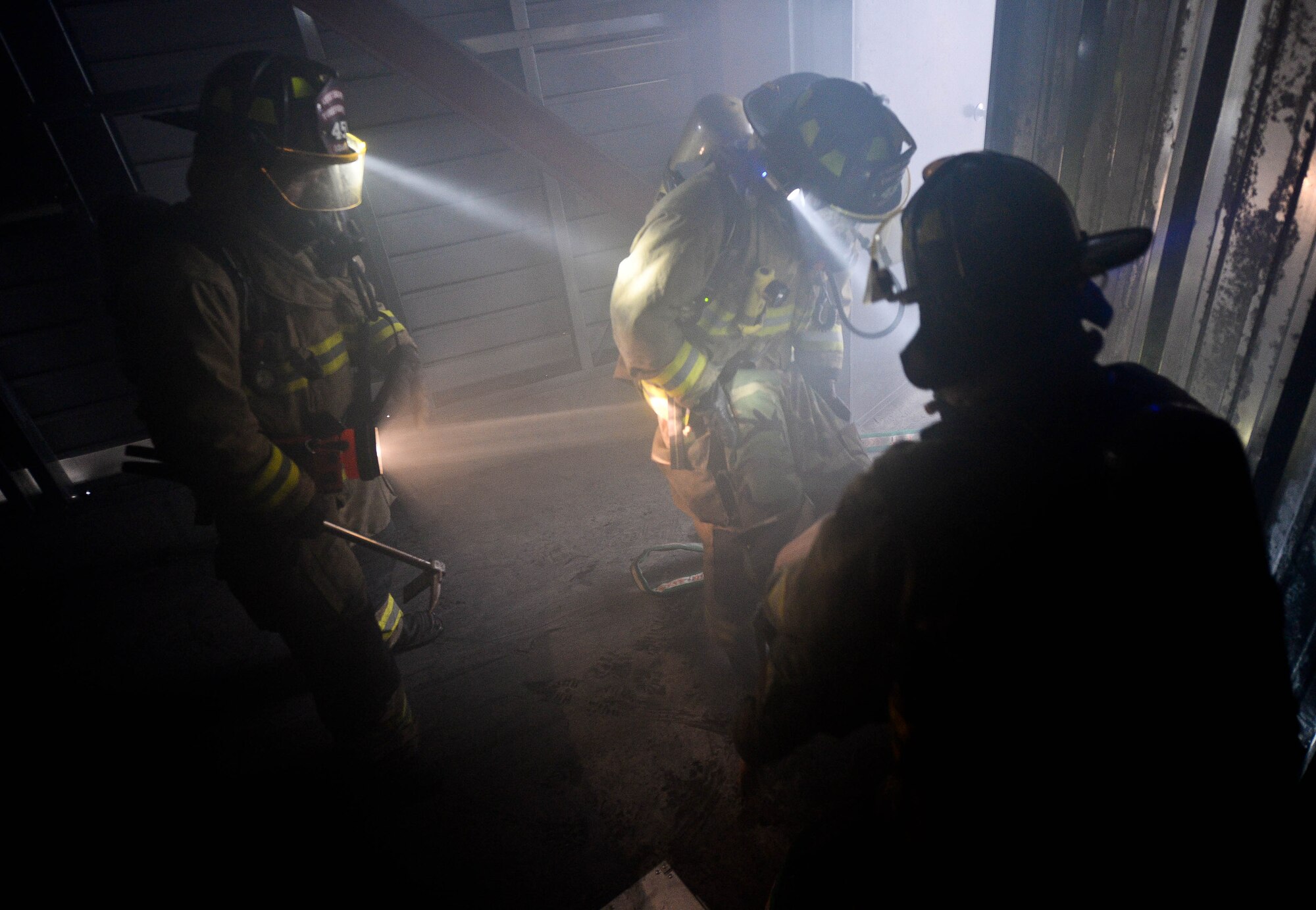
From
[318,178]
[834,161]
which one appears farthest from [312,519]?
[834,161]

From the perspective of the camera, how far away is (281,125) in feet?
6.82

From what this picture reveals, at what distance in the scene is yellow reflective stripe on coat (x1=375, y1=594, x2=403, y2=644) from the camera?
2.89m

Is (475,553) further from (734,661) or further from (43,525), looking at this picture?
(43,525)

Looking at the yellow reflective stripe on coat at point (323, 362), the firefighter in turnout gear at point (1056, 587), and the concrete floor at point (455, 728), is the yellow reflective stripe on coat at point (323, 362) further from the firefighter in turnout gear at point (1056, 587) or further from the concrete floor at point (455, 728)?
the firefighter in turnout gear at point (1056, 587)

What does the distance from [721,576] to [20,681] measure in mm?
4054

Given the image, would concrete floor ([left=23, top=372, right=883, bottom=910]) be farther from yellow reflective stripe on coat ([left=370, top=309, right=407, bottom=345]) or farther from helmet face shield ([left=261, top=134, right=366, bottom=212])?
helmet face shield ([left=261, top=134, right=366, bottom=212])

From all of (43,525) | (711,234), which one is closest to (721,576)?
→ (711,234)

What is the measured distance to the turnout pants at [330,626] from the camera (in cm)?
212

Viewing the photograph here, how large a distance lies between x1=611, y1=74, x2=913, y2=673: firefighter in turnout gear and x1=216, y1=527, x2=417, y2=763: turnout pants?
54.5 inches

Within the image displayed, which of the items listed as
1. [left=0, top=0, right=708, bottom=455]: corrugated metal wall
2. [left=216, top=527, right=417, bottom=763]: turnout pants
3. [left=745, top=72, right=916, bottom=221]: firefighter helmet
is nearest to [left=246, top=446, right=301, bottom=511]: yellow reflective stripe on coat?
[left=216, top=527, right=417, bottom=763]: turnout pants

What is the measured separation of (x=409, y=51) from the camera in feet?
12.5

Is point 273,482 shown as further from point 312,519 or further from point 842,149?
point 842,149

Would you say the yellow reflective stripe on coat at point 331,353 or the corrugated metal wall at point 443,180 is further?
the corrugated metal wall at point 443,180

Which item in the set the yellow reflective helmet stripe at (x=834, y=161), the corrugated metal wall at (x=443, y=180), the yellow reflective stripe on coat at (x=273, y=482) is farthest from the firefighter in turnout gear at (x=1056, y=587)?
the corrugated metal wall at (x=443, y=180)
